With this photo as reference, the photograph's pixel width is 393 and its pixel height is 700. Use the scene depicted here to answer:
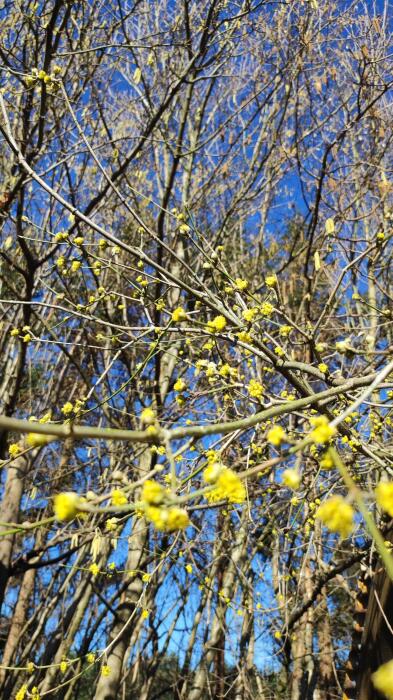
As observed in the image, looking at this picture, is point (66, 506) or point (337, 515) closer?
point (337, 515)

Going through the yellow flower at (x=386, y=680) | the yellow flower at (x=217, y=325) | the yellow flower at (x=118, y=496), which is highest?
the yellow flower at (x=217, y=325)

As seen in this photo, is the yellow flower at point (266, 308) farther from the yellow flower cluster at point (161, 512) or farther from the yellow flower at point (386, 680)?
the yellow flower at point (386, 680)

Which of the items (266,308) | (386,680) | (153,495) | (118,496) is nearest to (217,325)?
(266,308)

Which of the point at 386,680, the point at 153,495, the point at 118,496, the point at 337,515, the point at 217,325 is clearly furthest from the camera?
the point at 217,325

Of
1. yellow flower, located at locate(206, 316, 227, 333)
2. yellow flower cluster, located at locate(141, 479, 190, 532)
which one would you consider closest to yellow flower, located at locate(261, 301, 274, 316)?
yellow flower, located at locate(206, 316, 227, 333)

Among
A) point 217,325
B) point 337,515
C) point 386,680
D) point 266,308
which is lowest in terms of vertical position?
point 386,680

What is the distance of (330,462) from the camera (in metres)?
1.10

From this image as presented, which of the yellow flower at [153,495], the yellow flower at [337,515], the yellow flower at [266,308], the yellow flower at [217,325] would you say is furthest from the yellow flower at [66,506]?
the yellow flower at [266,308]

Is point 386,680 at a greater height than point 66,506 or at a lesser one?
lesser

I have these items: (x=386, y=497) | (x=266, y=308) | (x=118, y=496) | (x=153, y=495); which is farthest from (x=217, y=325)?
(x=386, y=497)

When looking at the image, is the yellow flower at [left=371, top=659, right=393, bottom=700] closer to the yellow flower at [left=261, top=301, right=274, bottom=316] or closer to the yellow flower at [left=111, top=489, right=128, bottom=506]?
the yellow flower at [left=111, top=489, right=128, bottom=506]

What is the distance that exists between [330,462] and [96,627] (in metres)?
6.08

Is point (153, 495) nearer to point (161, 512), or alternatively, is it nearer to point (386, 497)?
point (161, 512)

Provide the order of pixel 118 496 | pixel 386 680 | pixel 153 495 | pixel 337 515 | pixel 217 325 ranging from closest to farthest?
1. pixel 386 680
2. pixel 337 515
3. pixel 153 495
4. pixel 118 496
5. pixel 217 325
